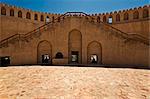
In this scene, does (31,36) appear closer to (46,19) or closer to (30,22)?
(30,22)

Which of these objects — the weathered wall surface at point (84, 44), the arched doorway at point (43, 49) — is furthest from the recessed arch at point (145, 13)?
the arched doorway at point (43, 49)

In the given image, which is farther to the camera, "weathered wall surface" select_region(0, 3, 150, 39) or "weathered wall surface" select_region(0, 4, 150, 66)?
"weathered wall surface" select_region(0, 3, 150, 39)

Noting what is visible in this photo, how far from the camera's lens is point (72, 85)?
12.1 metres

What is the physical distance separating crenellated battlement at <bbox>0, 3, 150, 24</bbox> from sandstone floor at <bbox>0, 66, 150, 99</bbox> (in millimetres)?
15069

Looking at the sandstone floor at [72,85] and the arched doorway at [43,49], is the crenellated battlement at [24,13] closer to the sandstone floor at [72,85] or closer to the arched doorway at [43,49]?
the arched doorway at [43,49]

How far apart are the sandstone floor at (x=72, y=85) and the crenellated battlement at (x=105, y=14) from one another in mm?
15069

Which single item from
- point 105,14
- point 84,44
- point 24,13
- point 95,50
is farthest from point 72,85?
point 105,14

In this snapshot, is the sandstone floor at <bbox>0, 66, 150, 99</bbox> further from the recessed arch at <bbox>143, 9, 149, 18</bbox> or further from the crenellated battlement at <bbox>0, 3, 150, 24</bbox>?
the recessed arch at <bbox>143, 9, 149, 18</bbox>

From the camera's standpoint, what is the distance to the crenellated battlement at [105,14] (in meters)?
27.1

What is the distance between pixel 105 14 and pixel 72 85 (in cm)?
2347

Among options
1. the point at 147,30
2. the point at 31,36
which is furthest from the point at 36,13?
the point at 147,30

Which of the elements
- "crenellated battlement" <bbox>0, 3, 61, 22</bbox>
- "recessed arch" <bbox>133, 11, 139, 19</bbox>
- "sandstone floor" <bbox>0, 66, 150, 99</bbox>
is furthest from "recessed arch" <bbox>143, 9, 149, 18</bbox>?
"crenellated battlement" <bbox>0, 3, 61, 22</bbox>

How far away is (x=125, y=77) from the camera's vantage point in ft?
45.4

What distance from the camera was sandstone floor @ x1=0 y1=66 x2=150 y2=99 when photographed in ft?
34.2
